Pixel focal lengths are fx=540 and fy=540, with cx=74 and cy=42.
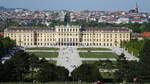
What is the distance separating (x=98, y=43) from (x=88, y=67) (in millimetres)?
41270

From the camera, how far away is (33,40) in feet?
230

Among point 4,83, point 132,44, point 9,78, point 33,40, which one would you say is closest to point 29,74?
point 9,78

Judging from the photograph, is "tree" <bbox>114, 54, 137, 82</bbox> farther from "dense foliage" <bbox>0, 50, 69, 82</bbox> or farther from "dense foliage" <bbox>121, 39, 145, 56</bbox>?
"dense foliage" <bbox>121, 39, 145, 56</bbox>

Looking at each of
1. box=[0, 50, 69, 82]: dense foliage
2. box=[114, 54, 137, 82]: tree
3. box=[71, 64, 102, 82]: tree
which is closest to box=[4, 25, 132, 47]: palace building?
box=[0, 50, 69, 82]: dense foliage

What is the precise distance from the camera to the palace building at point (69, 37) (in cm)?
6975

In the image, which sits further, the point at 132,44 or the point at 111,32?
the point at 111,32

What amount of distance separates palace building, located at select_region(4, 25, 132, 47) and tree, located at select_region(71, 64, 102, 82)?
4059 cm

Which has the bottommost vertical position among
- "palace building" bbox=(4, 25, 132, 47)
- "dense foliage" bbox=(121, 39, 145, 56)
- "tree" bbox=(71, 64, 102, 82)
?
"tree" bbox=(71, 64, 102, 82)

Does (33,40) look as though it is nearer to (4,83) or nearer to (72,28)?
(72,28)

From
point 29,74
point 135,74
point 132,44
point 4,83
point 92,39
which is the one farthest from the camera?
point 92,39

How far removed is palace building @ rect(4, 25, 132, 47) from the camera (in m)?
69.8

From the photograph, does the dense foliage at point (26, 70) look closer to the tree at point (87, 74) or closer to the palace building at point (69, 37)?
the tree at point (87, 74)

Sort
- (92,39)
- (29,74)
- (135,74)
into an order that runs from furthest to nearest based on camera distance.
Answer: (92,39) → (29,74) → (135,74)

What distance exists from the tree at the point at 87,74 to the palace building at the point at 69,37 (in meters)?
40.6
